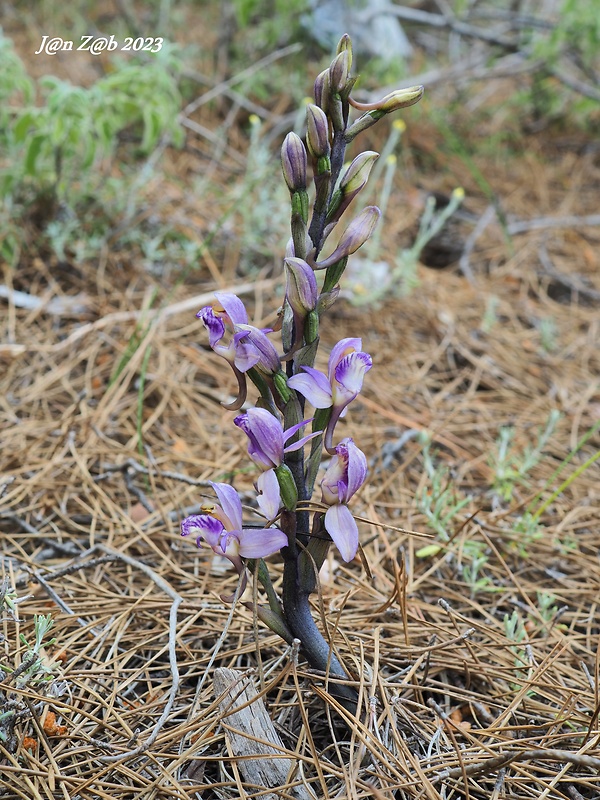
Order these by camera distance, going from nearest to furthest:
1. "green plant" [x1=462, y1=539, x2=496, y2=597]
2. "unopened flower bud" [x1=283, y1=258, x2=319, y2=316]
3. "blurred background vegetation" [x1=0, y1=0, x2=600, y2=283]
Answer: "unopened flower bud" [x1=283, y1=258, x2=319, y2=316] < "green plant" [x1=462, y1=539, x2=496, y2=597] < "blurred background vegetation" [x1=0, y1=0, x2=600, y2=283]

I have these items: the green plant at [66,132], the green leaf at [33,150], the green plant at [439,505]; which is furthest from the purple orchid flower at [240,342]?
the green leaf at [33,150]

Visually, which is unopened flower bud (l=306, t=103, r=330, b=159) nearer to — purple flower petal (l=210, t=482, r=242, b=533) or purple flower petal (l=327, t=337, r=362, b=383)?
purple flower petal (l=327, t=337, r=362, b=383)

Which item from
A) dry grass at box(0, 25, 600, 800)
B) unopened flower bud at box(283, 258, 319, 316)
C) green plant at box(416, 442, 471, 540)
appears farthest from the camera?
green plant at box(416, 442, 471, 540)

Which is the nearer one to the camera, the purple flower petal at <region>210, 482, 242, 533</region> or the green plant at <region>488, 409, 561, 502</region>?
the purple flower petal at <region>210, 482, 242, 533</region>

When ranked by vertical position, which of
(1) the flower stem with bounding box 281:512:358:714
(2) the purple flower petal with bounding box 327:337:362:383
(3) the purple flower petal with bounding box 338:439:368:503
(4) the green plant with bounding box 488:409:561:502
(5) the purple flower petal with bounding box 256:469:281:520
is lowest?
(4) the green plant with bounding box 488:409:561:502

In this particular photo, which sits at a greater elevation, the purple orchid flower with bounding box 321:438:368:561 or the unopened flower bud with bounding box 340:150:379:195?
the unopened flower bud with bounding box 340:150:379:195

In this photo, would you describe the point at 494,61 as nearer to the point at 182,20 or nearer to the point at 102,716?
the point at 182,20

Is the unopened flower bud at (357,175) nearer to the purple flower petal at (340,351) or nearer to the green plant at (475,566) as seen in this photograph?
the purple flower petal at (340,351)

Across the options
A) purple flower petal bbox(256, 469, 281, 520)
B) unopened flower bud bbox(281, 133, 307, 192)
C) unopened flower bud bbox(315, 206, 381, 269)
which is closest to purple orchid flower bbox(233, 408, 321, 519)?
purple flower petal bbox(256, 469, 281, 520)

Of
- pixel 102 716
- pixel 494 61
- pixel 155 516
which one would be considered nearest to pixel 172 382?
pixel 155 516
